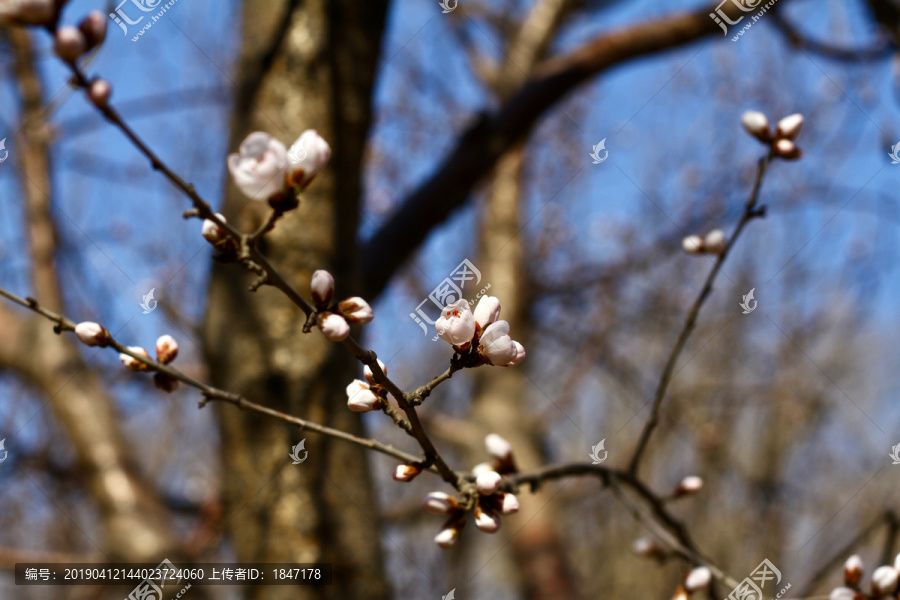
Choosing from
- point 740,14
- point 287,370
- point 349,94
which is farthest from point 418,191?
point 740,14

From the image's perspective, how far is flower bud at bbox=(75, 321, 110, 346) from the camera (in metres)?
0.90

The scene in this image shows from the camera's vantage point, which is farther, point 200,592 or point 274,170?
point 200,592

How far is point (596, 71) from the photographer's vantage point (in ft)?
9.28

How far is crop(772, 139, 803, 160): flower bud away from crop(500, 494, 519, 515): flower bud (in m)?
0.92

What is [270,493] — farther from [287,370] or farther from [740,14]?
[740,14]

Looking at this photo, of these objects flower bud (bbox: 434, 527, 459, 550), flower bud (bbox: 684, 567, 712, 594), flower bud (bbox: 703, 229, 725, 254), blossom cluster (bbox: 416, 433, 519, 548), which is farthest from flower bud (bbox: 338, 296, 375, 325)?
flower bud (bbox: 703, 229, 725, 254)

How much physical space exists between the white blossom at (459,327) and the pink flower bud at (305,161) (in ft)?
0.76

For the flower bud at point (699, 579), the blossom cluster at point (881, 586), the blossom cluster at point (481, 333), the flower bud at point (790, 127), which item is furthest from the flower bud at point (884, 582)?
the flower bud at point (790, 127)

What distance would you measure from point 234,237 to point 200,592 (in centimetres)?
205

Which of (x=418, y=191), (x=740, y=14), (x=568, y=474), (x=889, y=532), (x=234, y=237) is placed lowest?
(x=889, y=532)

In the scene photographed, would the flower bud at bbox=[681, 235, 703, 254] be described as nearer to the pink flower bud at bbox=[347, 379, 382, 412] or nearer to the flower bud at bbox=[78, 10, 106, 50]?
the pink flower bud at bbox=[347, 379, 382, 412]

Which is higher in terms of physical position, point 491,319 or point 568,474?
point 491,319

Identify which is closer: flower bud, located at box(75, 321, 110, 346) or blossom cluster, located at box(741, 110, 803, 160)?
flower bud, located at box(75, 321, 110, 346)

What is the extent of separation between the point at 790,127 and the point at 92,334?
1.34 metres
